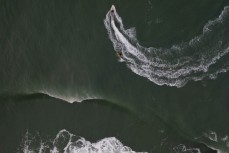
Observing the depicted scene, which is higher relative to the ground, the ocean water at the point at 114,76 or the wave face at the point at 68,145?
the ocean water at the point at 114,76

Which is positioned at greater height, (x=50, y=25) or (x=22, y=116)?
(x=50, y=25)

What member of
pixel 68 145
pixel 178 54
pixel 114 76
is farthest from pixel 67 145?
pixel 178 54

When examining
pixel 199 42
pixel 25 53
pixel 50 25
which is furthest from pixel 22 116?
pixel 199 42

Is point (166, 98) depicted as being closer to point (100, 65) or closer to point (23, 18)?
point (100, 65)

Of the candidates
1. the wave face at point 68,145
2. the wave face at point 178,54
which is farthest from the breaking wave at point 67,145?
the wave face at point 178,54

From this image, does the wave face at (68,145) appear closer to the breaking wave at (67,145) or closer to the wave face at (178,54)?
the breaking wave at (67,145)

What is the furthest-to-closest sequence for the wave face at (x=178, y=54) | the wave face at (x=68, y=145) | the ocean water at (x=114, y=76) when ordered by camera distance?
the wave face at (x=68, y=145)
the ocean water at (x=114, y=76)
the wave face at (x=178, y=54)

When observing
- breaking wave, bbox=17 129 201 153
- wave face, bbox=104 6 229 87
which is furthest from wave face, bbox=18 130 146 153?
wave face, bbox=104 6 229 87

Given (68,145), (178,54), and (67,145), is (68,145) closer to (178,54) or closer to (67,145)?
(67,145)
